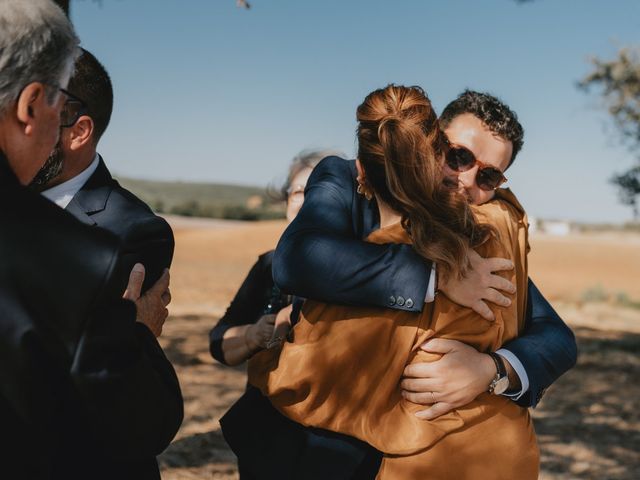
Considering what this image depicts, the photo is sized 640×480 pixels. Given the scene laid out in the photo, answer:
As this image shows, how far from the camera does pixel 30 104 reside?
1263mm

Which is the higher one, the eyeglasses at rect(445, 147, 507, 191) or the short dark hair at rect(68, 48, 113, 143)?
the eyeglasses at rect(445, 147, 507, 191)

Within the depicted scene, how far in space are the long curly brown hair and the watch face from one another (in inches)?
13.0

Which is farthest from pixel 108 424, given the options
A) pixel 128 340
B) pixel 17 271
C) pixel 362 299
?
pixel 362 299

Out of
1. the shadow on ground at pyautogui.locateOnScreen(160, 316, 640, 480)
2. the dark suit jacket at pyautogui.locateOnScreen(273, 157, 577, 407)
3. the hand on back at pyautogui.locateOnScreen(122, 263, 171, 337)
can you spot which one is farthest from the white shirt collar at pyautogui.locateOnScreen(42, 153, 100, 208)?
the shadow on ground at pyautogui.locateOnScreen(160, 316, 640, 480)

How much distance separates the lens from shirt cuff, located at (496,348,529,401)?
1.87 m

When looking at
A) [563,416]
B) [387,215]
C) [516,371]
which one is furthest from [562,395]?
[387,215]

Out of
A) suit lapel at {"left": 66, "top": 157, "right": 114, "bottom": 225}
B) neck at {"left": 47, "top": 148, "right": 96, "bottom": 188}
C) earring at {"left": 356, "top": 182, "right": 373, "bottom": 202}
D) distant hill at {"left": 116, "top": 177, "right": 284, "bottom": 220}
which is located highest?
earring at {"left": 356, "top": 182, "right": 373, "bottom": 202}

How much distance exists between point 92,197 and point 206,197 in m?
106

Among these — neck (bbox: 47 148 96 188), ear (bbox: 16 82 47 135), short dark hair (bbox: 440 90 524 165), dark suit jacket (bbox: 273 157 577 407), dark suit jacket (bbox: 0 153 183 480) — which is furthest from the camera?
neck (bbox: 47 148 96 188)

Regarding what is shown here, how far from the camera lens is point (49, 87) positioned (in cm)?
130

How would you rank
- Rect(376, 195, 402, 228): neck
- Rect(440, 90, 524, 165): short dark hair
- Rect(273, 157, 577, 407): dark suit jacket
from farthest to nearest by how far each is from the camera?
1. Rect(440, 90, 524, 165): short dark hair
2. Rect(376, 195, 402, 228): neck
3. Rect(273, 157, 577, 407): dark suit jacket

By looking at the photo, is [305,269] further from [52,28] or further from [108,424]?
[52,28]

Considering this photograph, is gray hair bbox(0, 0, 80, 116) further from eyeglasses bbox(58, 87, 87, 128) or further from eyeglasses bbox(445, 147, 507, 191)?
eyeglasses bbox(445, 147, 507, 191)

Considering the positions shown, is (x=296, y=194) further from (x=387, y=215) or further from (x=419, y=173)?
(x=419, y=173)
